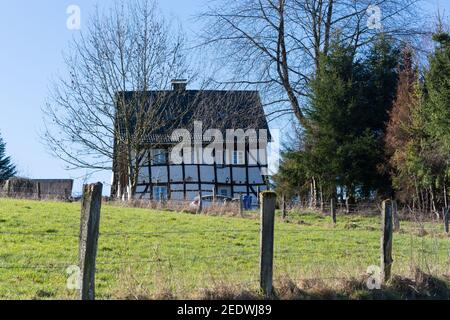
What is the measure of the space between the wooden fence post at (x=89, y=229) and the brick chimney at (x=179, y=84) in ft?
89.5

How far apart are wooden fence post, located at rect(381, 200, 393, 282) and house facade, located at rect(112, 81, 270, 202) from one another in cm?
2666

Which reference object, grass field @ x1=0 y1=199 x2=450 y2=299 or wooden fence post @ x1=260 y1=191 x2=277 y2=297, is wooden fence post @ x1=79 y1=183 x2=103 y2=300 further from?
wooden fence post @ x1=260 y1=191 x2=277 y2=297

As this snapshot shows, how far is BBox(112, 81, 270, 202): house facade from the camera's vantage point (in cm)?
3650

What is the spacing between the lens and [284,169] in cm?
3083

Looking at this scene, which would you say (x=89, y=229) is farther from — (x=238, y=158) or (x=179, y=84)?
(x=238, y=158)

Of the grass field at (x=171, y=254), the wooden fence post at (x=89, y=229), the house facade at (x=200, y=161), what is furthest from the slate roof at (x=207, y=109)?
the wooden fence post at (x=89, y=229)

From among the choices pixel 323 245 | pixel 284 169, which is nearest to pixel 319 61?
pixel 284 169

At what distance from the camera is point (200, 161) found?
39.5 metres

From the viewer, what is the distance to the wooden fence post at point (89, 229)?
253 inches

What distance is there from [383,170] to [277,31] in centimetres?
839

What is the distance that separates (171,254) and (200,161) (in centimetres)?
2819

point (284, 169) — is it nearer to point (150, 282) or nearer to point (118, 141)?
point (118, 141)

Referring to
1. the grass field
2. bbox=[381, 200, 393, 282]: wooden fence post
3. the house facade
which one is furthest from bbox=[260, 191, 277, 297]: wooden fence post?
the house facade

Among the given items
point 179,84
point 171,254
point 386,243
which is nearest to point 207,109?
point 179,84
